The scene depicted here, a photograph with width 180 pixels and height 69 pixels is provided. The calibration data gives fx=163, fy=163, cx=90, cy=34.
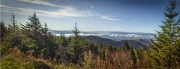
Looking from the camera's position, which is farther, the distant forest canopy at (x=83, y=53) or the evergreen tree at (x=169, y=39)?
the evergreen tree at (x=169, y=39)

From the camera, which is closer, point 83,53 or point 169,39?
point 83,53

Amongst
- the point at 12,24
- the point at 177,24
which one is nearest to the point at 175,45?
the point at 177,24

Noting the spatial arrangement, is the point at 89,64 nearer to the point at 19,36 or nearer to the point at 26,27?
the point at 19,36

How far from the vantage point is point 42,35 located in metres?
33.7

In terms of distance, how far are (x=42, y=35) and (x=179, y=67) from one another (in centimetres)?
3167

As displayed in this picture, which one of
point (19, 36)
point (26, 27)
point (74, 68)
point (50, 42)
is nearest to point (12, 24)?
point (19, 36)

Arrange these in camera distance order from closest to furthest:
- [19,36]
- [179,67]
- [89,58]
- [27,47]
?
1. [89,58]
2. [179,67]
3. [27,47]
4. [19,36]

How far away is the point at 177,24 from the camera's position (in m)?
15.3

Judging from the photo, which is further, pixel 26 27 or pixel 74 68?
pixel 26 27

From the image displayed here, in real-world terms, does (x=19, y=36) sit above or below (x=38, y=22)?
below

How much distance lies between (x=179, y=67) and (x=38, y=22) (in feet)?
103

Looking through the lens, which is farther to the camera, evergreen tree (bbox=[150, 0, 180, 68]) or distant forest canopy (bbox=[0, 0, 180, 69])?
evergreen tree (bbox=[150, 0, 180, 68])

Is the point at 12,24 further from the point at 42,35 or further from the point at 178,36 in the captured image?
the point at 178,36

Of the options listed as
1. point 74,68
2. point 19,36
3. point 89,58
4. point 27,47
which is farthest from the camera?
point 19,36
